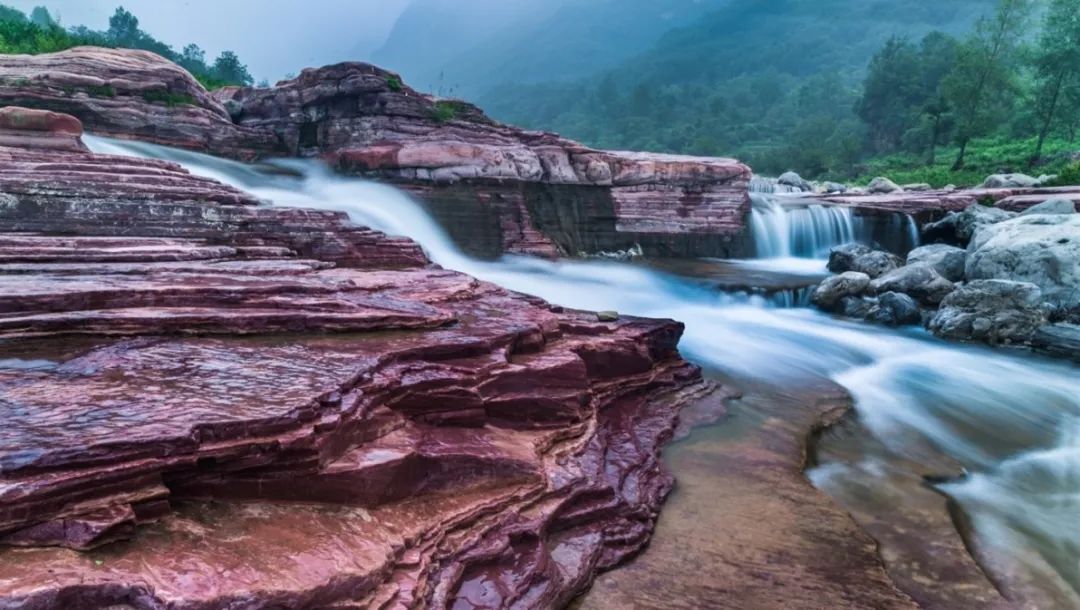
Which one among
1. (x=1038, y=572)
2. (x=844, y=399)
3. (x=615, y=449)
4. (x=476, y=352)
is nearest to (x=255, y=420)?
(x=476, y=352)

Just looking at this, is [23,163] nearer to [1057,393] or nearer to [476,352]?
[476,352]

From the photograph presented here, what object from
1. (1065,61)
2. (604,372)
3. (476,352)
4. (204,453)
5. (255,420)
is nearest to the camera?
(204,453)

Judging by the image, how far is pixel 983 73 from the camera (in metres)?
32.8

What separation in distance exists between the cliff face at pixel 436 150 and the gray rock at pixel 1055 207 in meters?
6.61

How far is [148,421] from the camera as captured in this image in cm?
315

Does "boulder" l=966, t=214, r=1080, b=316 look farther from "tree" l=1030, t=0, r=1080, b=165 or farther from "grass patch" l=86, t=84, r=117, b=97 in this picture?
"tree" l=1030, t=0, r=1080, b=165

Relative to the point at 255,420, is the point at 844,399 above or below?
below

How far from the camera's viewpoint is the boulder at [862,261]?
14.5m

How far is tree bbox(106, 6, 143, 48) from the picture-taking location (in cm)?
4481

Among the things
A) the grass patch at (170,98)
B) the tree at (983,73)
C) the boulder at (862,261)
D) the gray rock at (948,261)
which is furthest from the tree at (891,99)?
the grass patch at (170,98)

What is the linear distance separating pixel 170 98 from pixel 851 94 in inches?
3140

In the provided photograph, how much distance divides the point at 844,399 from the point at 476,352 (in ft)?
15.9

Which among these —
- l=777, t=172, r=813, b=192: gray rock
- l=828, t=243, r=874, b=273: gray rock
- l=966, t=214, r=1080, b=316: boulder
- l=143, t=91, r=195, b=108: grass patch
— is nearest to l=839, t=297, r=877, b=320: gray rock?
l=966, t=214, r=1080, b=316: boulder

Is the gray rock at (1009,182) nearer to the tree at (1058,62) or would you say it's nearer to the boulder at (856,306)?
the tree at (1058,62)
